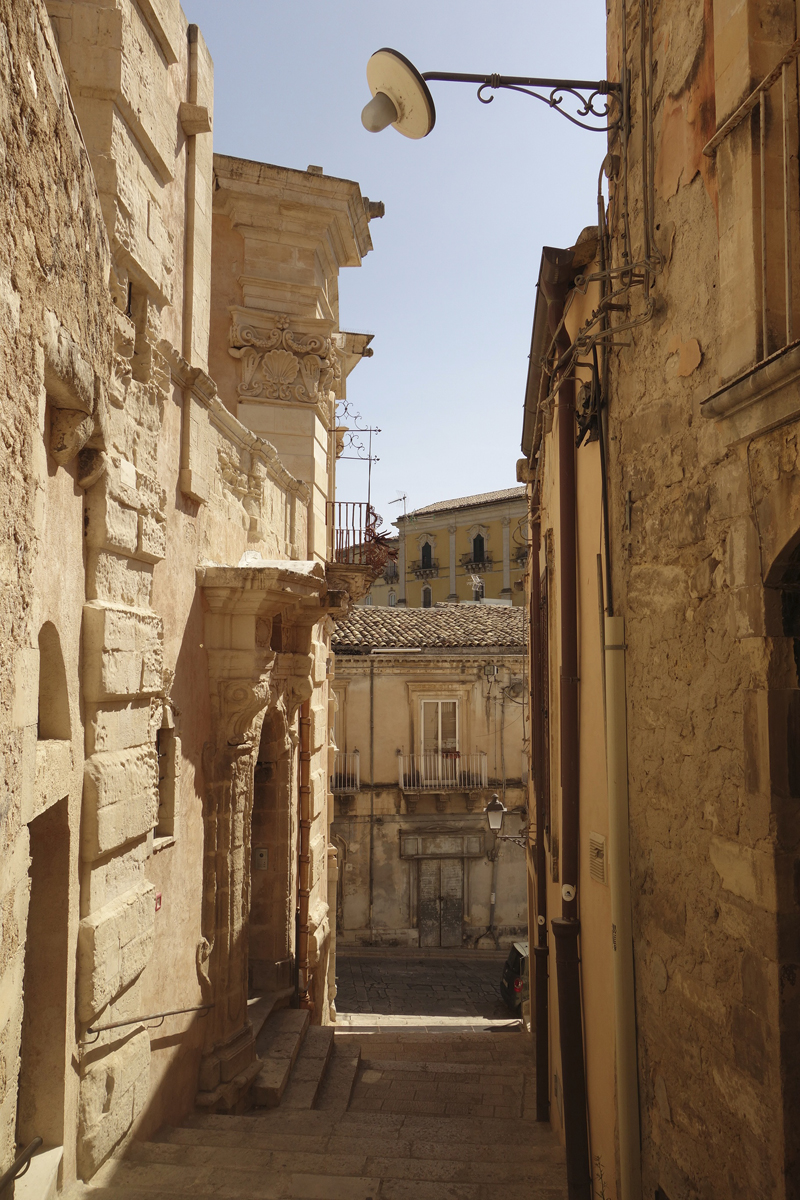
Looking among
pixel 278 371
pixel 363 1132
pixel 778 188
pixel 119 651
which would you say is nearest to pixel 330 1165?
pixel 363 1132

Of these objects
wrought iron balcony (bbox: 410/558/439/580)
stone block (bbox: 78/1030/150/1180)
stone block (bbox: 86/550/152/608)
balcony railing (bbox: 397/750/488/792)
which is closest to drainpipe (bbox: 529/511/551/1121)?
stone block (bbox: 78/1030/150/1180)

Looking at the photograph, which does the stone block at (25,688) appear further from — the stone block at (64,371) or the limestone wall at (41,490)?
the stone block at (64,371)

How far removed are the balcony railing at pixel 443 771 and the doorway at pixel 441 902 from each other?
171cm

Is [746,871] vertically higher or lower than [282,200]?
lower

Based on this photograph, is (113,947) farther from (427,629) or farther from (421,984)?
(427,629)

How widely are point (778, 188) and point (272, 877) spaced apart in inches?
319

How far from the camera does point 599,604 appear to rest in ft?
15.0

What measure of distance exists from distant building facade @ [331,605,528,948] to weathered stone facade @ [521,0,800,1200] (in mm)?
16187

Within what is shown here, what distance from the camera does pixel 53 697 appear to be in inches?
157

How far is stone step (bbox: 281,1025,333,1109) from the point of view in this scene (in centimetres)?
744

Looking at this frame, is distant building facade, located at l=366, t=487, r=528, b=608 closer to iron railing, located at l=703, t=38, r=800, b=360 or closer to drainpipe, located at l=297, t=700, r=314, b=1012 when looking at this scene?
drainpipe, located at l=297, t=700, r=314, b=1012

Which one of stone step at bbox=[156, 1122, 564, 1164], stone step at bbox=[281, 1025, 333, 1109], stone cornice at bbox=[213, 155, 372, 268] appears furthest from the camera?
stone cornice at bbox=[213, 155, 372, 268]

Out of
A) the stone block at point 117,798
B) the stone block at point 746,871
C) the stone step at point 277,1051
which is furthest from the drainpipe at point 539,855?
the stone block at point 746,871

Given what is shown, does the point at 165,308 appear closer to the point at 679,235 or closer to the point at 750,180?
the point at 679,235
